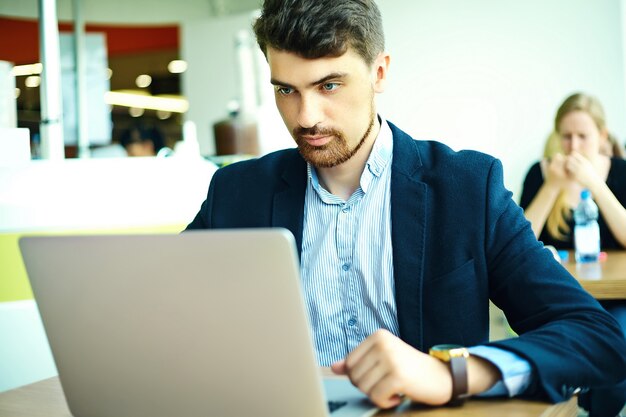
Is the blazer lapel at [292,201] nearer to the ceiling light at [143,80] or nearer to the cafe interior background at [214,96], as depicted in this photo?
the cafe interior background at [214,96]

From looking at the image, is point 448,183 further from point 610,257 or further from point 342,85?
point 610,257

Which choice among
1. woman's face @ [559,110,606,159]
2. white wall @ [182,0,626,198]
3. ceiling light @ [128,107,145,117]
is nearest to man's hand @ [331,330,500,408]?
woman's face @ [559,110,606,159]

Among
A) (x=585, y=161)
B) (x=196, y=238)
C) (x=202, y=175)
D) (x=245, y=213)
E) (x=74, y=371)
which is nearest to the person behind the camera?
(x=196, y=238)

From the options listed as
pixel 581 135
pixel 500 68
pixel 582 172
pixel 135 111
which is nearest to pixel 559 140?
pixel 581 135

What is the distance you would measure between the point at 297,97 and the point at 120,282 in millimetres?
653

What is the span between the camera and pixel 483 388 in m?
1.03

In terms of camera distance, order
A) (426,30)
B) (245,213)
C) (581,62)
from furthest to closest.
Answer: (426,30) → (581,62) → (245,213)

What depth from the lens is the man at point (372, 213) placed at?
1385 mm

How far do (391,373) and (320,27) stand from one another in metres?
0.71

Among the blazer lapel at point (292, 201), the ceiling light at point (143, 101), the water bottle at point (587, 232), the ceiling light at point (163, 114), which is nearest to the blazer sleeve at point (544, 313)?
the blazer lapel at point (292, 201)

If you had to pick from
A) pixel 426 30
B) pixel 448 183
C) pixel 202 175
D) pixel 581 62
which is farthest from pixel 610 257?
pixel 426 30

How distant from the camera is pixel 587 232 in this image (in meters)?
2.99

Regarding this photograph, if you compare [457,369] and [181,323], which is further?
[457,369]

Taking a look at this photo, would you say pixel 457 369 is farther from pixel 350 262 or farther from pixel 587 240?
pixel 587 240
